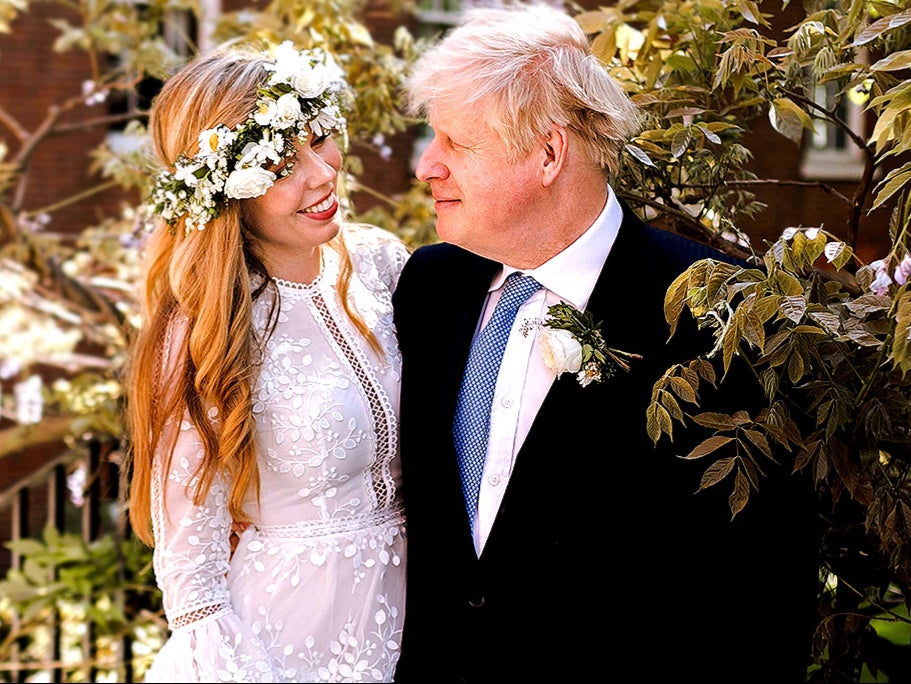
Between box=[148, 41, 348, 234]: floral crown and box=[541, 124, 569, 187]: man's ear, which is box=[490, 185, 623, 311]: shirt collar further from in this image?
box=[148, 41, 348, 234]: floral crown

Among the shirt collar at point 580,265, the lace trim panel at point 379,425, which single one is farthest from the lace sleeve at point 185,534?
the shirt collar at point 580,265

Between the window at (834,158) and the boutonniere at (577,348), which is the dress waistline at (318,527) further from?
the window at (834,158)

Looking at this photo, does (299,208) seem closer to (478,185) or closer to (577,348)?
(478,185)

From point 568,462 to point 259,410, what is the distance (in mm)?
731

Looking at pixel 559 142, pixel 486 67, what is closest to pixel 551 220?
pixel 559 142

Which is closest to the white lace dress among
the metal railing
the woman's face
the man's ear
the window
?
the woman's face

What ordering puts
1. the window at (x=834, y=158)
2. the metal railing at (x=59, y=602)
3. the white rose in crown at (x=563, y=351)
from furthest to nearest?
the window at (x=834, y=158) < the metal railing at (x=59, y=602) < the white rose in crown at (x=563, y=351)

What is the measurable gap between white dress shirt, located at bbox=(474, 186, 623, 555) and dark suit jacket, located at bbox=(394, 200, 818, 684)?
4cm

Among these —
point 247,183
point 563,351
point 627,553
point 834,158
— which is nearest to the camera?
point 563,351

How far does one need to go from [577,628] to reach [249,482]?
822 millimetres

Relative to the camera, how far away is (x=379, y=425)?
2.74m

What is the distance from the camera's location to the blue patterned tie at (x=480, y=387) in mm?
2564

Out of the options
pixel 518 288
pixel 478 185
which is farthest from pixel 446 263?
pixel 478 185

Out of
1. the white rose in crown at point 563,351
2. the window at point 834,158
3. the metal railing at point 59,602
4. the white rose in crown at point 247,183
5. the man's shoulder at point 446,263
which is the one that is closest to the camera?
the white rose in crown at point 563,351
